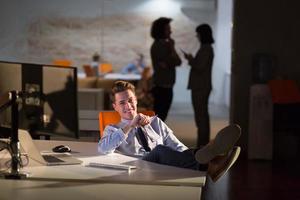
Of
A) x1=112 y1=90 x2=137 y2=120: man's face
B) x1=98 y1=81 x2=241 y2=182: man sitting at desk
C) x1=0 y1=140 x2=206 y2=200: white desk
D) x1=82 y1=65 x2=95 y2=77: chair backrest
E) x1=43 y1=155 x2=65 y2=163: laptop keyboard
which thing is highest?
x1=82 y1=65 x2=95 y2=77: chair backrest

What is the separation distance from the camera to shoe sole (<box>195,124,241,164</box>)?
10.8 ft

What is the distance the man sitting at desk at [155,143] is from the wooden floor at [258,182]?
4.55ft

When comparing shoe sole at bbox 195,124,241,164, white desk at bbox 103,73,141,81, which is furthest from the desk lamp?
white desk at bbox 103,73,141,81

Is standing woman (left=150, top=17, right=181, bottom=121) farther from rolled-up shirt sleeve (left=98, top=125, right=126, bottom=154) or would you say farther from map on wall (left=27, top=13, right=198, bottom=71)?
rolled-up shirt sleeve (left=98, top=125, right=126, bottom=154)

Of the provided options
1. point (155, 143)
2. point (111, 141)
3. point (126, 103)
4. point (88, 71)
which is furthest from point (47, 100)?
point (88, 71)

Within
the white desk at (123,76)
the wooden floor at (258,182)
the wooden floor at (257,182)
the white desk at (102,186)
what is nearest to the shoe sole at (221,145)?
the white desk at (102,186)

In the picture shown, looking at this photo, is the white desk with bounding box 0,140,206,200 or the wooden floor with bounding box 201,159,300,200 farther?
the wooden floor with bounding box 201,159,300,200

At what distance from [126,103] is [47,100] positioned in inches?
24.7

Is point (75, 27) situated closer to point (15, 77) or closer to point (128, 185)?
point (15, 77)

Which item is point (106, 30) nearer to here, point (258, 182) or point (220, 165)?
point (258, 182)

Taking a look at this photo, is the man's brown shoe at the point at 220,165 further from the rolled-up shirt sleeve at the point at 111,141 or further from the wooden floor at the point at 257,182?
the wooden floor at the point at 257,182

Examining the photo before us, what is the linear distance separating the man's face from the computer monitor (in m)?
0.59

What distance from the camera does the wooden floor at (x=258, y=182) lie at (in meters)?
6.09

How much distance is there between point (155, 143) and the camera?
4121 millimetres
